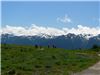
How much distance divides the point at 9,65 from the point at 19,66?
1.64 meters

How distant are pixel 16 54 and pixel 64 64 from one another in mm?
9102

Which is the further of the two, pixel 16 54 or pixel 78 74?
pixel 16 54

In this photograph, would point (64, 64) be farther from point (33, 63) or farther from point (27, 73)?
point (27, 73)

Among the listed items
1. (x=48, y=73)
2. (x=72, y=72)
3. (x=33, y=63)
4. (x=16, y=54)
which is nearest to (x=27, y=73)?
(x=48, y=73)

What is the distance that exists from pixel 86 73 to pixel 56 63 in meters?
7.12

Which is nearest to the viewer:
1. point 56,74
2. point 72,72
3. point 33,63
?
point 56,74

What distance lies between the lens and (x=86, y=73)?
3061 cm

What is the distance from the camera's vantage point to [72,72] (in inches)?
1230

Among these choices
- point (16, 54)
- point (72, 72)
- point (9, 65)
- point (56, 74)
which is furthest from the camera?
point (16, 54)

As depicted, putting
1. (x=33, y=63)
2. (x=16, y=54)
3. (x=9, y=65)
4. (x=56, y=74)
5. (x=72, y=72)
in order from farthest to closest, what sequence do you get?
(x=16, y=54) < (x=33, y=63) < (x=9, y=65) < (x=72, y=72) < (x=56, y=74)

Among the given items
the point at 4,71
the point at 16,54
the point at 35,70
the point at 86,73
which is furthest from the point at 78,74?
the point at 16,54

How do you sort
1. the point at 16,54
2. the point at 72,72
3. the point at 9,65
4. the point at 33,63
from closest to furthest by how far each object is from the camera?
the point at 72,72, the point at 9,65, the point at 33,63, the point at 16,54

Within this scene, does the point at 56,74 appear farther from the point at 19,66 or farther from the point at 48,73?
the point at 19,66

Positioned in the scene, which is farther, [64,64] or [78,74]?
[64,64]
